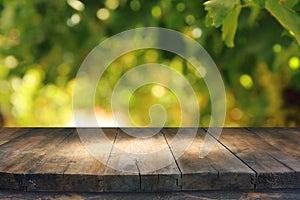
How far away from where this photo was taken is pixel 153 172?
849 mm

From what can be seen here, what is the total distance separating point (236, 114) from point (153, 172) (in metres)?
1.39

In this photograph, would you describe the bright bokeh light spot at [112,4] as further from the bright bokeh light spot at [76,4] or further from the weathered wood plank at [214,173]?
the weathered wood plank at [214,173]

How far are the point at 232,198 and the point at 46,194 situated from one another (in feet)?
1.00

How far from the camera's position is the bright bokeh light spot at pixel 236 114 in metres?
2.16

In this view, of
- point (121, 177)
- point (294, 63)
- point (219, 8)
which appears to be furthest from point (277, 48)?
point (121, 177)

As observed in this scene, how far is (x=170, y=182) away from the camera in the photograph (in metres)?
0.84

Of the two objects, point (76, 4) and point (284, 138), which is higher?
point (76, 4)

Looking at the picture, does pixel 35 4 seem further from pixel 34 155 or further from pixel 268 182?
pixel 268 182

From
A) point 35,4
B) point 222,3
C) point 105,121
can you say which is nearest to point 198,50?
point 105,121

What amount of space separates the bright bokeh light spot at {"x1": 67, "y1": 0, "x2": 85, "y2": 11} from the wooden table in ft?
3.11

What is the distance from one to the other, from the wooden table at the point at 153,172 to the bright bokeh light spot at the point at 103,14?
0.96 meters

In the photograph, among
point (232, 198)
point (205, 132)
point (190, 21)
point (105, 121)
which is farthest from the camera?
point (105, 121)

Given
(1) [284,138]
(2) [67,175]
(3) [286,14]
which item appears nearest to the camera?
(2) [67,175]

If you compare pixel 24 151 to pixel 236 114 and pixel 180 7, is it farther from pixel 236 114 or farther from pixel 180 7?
pixel 236 114
